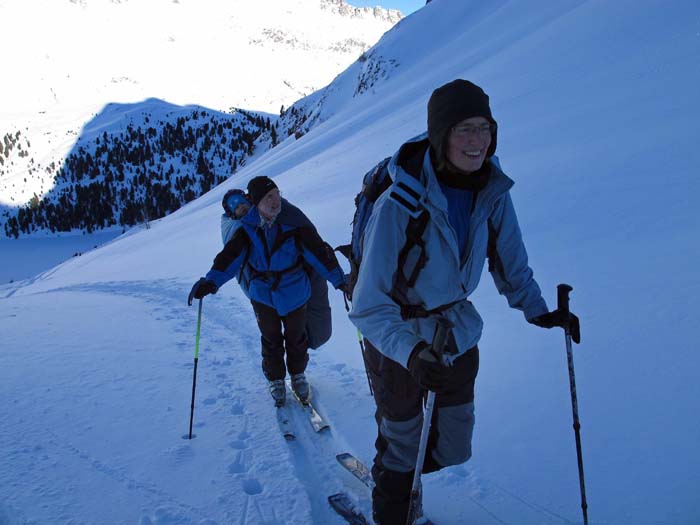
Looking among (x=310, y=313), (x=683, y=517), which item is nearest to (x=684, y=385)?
(x=683, y=517)

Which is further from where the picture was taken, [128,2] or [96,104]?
[128,2]

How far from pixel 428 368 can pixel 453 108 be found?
1019 mm

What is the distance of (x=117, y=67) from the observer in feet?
431

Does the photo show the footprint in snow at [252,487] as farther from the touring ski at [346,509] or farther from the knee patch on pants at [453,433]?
the knee patch on pants at [453,433]

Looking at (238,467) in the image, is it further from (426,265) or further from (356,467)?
(426,265)

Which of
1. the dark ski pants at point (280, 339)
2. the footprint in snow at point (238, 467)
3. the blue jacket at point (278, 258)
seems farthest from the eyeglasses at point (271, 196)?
the footprint in snow at point (238, 467)

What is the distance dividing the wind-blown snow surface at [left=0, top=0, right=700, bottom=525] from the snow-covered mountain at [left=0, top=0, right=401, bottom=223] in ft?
268

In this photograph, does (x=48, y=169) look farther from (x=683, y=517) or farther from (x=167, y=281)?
(x=683, y=517)

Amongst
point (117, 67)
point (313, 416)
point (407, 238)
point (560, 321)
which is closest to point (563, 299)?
point (560, 321)

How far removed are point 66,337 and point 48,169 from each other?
313 feet

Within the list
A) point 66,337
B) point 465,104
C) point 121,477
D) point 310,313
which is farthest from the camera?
point 66,337

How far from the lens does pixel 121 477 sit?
3.25 metres

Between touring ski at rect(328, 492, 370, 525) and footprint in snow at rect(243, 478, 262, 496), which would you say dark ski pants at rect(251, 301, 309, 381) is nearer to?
footprint in snow at rect(243, 478, 262, 496)

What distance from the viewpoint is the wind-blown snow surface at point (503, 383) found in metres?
2.88
